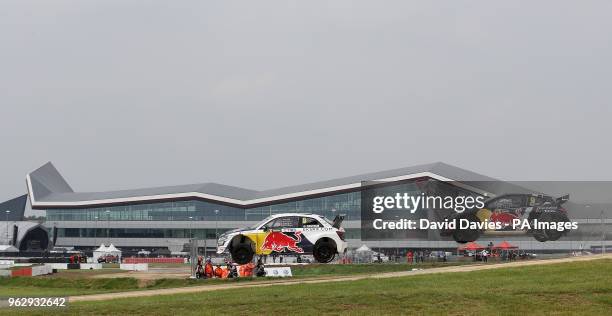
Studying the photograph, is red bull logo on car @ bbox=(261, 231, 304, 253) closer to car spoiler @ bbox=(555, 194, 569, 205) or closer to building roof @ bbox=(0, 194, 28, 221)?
car spoiler @ bbox=(555, 194, 569, 205)

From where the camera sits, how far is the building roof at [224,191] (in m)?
101

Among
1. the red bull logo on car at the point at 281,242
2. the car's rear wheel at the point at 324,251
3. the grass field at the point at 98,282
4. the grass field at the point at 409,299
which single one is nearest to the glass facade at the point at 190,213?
the grass field at the point at 98,282

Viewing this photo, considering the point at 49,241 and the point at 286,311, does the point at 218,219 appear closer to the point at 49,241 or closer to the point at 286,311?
the point at 49,241

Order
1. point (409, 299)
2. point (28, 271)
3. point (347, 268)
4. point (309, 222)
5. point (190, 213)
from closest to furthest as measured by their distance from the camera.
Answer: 1. point (409, 299)
2. point (309, 222)
3. point (28, 271)
4. point (347, 268)
5. point (190, 213)

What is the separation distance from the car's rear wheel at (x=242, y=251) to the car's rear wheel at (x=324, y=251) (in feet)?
9.90

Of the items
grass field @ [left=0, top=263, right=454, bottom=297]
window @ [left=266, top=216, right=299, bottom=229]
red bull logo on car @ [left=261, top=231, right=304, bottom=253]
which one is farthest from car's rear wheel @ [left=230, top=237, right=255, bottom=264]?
grass field @ [left=0, top=263, right=454, bottom=297]

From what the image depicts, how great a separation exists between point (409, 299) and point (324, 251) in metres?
12.8

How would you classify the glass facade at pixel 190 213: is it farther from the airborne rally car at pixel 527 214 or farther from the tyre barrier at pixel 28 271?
the airborne rally car at pixel 527 214

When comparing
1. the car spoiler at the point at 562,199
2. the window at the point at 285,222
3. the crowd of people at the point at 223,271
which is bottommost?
the crowd of people at the point at 223,271

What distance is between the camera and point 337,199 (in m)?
111

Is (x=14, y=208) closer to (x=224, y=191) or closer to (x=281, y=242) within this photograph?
(x=224, y=191)

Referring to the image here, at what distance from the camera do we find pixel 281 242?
35.6 meters

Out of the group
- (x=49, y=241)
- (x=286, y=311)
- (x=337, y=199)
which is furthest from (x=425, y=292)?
(x=49, y=241)

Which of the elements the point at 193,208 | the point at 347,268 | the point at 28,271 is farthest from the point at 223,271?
the point at 193,208
